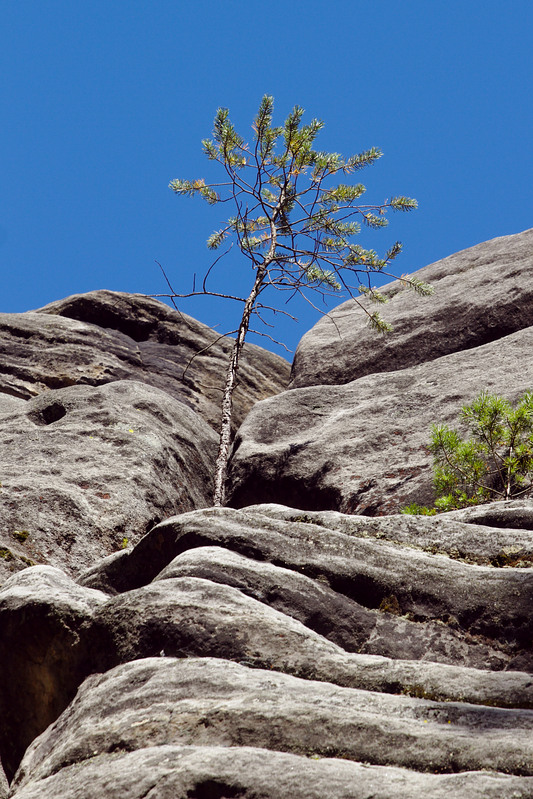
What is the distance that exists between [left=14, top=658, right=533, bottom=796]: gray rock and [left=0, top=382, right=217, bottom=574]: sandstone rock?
16.6 feet

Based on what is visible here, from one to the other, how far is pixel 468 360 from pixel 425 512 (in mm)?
5973

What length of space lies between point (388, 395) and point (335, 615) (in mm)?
10187

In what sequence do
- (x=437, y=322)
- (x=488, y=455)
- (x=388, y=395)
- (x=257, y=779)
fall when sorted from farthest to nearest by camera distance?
(x=437, y=322) < (x=388, y=395) < (x=488, y=455) < (x=257, y=779)

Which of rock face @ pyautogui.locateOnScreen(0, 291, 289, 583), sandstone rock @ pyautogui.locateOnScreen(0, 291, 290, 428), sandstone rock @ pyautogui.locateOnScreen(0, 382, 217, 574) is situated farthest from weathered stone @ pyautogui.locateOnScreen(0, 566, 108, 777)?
sandstone rock @ pyautogui.locateOnScreen(0, 291, 290, 428)

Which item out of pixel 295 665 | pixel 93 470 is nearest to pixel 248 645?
pixel 295 665

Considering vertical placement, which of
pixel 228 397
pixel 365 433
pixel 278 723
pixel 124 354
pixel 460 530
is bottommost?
pixel 278 723

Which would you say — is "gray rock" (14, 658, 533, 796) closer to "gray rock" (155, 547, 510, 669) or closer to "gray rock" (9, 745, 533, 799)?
"gray rock" (9, 745, 533, 799)

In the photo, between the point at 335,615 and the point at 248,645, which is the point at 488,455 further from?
the point at 248,645

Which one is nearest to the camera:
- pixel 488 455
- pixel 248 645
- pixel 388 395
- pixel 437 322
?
pixel 248 645

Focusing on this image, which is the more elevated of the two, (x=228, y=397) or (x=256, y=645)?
(x=228, y=397)

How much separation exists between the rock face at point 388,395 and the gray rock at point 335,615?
6.28 m

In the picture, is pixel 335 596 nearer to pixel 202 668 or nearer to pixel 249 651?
pixel 249 651

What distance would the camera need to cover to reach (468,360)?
1575 cm

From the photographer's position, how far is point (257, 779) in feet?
12.3
